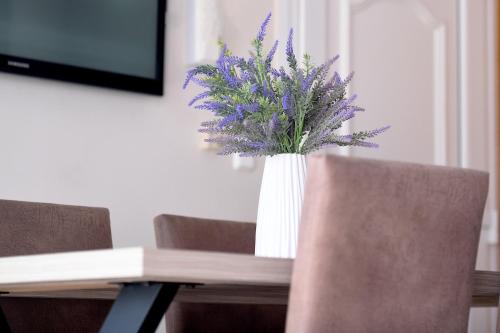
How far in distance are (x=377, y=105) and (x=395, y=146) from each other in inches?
8.1

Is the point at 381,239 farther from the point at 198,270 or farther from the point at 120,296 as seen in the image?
the point at 120,296

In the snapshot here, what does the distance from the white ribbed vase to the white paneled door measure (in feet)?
5.60

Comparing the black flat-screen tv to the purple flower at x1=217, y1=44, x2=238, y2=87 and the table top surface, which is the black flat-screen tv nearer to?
the purple flower at x1=217, y1=44, x2=238, y2=87

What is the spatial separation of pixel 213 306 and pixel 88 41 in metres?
1.00

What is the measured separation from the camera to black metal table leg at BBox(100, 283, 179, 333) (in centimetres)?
134

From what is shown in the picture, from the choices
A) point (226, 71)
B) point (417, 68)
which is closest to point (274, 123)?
point (226, 71)

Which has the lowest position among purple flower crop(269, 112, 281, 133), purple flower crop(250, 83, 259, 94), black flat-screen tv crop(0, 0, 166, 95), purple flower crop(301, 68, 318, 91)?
purple flower crop(269, 112, 281, 133)

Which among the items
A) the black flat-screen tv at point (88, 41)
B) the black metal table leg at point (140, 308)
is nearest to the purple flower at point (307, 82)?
the black metal table leg at point (140, 308)

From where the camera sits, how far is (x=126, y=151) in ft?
9.61

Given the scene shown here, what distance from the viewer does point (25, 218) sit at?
2.15 m

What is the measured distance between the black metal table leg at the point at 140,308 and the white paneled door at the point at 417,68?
2.15 m

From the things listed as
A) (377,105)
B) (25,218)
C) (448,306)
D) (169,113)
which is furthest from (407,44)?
(448,306)

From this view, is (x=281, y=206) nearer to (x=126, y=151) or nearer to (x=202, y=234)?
(x=202, y=234)

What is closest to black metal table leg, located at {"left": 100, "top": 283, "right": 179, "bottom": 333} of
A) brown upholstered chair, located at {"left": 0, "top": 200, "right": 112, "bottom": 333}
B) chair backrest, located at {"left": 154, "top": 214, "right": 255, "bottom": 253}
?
brown upholstered chair, located at {"left": 0, "top": 200, "right": 112, "bottom": 333}
